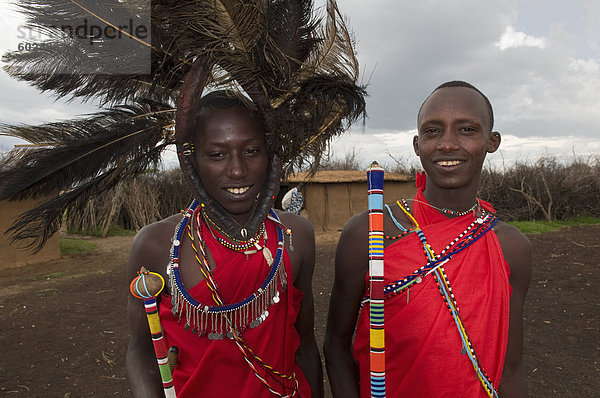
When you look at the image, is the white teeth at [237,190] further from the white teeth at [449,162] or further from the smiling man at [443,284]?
the white teeth at [449,162]

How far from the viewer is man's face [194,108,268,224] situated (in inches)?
70.7

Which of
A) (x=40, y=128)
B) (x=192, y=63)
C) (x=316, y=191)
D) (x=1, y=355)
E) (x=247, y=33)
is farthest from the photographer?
(x=316, y=191)

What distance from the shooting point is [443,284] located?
1779mm

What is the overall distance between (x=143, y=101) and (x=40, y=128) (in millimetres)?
429

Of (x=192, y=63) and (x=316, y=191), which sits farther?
(x=316, y=191)

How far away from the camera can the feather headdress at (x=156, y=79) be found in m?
A: 1.51

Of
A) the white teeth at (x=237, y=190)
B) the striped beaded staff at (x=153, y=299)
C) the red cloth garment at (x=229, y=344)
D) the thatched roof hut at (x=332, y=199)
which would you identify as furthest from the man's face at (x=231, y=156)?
the thatched roof hut at (x=332, y=199)

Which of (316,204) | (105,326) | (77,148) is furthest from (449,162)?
(316,204)

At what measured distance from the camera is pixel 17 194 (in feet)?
5.65

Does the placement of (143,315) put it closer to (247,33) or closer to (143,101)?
(143,101)

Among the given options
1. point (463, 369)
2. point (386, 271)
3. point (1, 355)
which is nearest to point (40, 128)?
point (386, 271)

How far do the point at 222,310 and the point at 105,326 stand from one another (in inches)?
202

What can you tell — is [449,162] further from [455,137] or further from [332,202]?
[332,202]

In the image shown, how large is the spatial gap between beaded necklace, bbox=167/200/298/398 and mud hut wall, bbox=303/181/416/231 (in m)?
13.0
